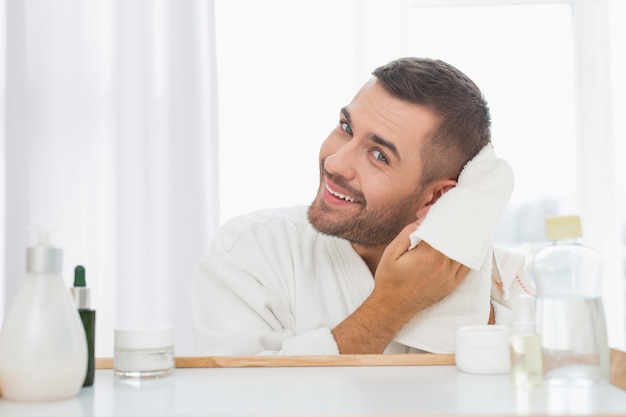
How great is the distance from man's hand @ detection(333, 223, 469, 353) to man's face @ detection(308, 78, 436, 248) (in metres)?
0.07

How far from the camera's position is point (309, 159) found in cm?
177

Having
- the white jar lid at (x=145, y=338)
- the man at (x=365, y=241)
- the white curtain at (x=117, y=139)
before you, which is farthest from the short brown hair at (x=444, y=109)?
the white curtain at (x=117, y=139)

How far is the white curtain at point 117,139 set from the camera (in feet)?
5.71

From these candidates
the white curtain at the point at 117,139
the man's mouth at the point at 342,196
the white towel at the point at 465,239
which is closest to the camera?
the white towel at the point at 465,239

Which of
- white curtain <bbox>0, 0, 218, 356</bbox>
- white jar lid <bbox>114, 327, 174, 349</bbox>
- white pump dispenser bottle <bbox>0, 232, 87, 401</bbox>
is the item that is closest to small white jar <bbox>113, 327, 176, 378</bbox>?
white jar lid <bbox>114, 327, 174, 349</bbox>

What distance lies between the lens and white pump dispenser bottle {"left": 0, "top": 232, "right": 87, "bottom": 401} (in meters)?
0.72

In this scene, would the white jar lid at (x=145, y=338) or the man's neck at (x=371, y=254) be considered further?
the man's neck at (x=371, y=254)

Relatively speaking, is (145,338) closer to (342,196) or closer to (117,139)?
(342,196)

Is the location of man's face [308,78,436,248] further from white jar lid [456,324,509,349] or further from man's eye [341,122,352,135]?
white jar lid [456,324,509,349]

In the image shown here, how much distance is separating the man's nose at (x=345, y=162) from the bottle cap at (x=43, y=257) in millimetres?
526

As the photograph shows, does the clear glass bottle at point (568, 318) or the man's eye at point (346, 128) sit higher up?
the man's eye at point (346, 128)

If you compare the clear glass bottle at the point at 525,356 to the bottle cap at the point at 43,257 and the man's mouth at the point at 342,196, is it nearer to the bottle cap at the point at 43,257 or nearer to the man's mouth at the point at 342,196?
the man's mouth at the point at 342,196

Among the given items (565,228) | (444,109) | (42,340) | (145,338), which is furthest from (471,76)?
(42,340)

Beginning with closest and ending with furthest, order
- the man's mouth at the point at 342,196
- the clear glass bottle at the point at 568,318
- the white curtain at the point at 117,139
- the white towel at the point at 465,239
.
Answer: the clear glass bottle at the point at 568,318
the white towel at the point at 465,239
the man's mouth at the point at 342,196
the white curtain at the point at 117,139
